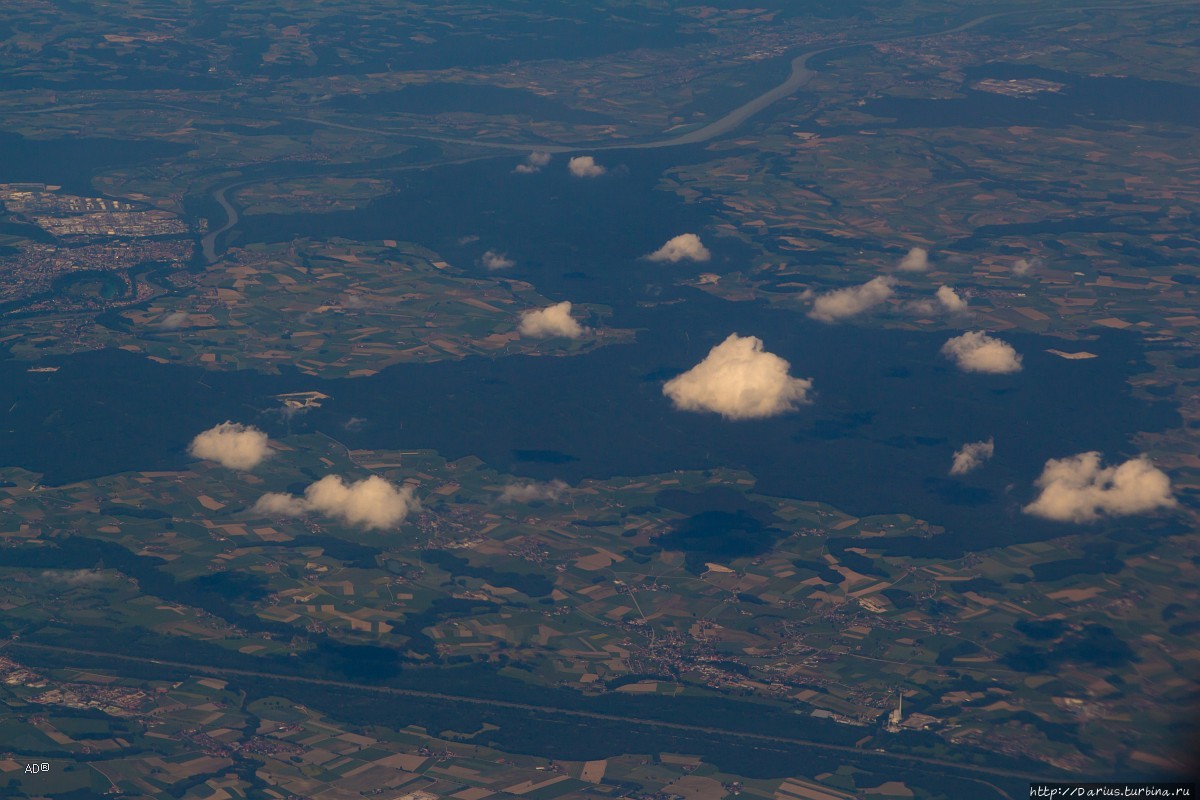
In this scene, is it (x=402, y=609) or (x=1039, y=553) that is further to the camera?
(x=1039, y=553)

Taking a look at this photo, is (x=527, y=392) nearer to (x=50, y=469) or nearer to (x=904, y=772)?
(x=50, y=469)

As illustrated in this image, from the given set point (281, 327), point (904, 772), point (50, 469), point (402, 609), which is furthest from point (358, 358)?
point (904, 772)

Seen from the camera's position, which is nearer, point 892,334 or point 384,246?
point 892,334

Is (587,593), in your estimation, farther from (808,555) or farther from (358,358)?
(358,358)

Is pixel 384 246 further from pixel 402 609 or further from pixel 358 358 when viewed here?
pixel 402 609

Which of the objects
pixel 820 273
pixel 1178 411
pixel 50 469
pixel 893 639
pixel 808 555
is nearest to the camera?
pixel 893 639

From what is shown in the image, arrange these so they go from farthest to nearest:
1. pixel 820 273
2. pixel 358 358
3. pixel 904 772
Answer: pixel 820 273 → pixel 358 358 → pixel 904 772

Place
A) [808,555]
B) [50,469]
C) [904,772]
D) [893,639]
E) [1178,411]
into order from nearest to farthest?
[904,772] → [893,639] → [808,555] → [50,469] → [1178,411]

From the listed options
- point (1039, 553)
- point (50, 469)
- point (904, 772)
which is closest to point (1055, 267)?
point (1039, 553)

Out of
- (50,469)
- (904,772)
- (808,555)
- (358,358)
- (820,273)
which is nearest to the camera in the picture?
(904,772)
